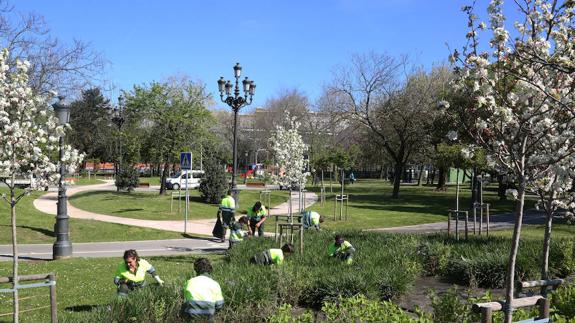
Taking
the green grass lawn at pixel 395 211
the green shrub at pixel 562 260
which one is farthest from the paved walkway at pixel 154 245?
the green shrub at pixel 562 260

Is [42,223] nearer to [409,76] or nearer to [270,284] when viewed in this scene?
[270,284]

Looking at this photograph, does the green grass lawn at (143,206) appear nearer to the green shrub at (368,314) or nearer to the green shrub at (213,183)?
the green shrub at (213,183)

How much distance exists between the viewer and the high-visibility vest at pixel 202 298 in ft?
21.5

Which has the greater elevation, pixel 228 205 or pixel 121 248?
pixel 228 205

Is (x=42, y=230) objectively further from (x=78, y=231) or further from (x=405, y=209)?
(x=405, y=209)

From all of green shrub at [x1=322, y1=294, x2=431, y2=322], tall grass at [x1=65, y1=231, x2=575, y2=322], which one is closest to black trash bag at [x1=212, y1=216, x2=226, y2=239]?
tall grass at [x1=65, y1=231, x2=575, y2=322]

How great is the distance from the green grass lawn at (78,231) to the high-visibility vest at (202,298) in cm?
1174

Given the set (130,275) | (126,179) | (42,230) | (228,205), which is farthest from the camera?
(126,179)

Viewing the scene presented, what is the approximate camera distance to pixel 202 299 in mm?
6590

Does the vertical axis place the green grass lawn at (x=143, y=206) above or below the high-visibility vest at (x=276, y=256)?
below

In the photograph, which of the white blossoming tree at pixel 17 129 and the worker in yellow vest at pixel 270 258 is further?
the worker in yellow vest at pixel 270 258

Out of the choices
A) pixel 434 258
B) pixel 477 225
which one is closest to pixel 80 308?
pixel 434 258

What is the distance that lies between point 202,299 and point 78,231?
1320 cm

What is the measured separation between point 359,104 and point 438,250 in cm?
2802
